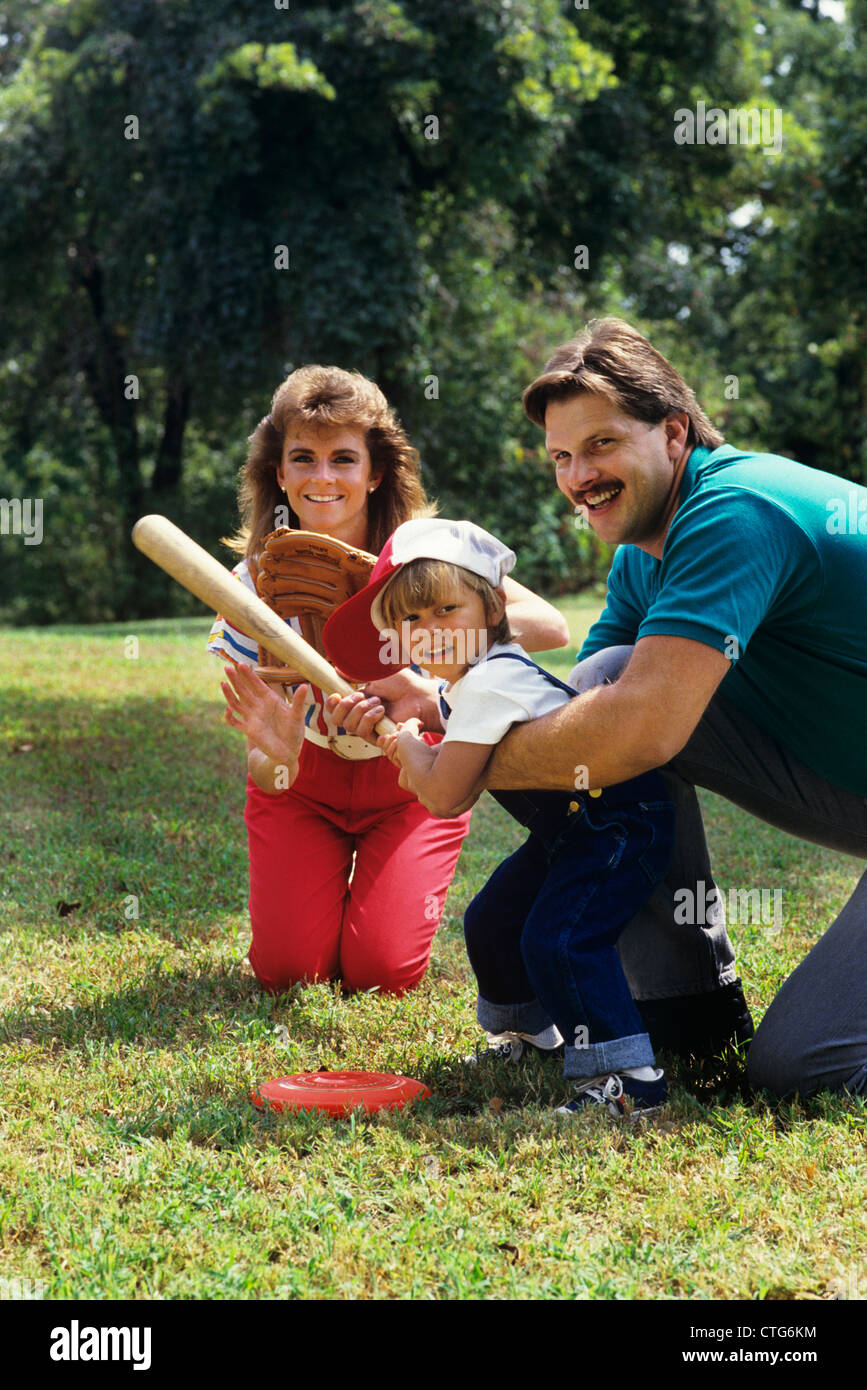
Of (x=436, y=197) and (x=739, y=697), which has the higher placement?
(x=436, y=197)

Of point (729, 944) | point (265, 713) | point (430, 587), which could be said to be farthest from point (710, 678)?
point (265, 713)

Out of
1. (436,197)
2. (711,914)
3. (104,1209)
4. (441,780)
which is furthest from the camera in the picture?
(436,197)

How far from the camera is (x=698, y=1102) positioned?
2.97 meters

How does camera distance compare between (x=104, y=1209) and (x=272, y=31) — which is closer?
(x=104, y=1209)

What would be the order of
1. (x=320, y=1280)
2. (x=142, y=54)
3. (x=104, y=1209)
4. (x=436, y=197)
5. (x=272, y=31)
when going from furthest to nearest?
1. (x=436, y=197)
2. (x=142, y=54)
3. (x=272, y=31)
4. (x=104, y=1209)
5. (x=320, y=1280)

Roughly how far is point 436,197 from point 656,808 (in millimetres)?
14509

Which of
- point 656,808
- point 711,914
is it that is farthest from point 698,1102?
point 656,808

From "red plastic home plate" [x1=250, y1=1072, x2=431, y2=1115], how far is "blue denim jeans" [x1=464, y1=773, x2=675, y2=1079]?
395 millimetres

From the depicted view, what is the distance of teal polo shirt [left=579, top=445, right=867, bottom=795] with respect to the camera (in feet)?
8.68

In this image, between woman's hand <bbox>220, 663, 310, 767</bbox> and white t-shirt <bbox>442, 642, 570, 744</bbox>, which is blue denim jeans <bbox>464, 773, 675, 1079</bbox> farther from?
woman's hand <bbox>220, 663, 310, 767</bbox>

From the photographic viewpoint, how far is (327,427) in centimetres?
391

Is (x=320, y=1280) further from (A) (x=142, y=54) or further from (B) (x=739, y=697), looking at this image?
(A) (x=142, y=54)

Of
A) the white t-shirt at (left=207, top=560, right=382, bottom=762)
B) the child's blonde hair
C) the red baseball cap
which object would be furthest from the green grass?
the child's blonde hair

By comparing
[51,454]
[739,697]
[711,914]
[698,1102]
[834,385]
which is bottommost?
[698,1102]
